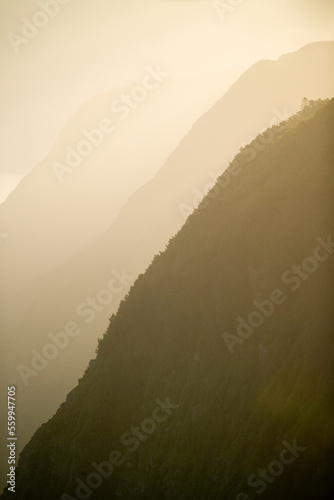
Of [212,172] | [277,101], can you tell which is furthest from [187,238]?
[277,101]

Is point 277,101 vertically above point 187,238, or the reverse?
point 277,101

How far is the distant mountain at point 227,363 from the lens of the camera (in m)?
25.5

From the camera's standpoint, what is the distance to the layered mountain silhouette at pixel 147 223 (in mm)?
110188

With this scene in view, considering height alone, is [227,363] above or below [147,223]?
below

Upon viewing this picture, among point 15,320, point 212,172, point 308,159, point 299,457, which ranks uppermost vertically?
point 15,320

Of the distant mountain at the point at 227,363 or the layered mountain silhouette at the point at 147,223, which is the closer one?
→ the distant mountain at the point at 227,363

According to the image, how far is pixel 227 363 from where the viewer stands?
32.3 meters

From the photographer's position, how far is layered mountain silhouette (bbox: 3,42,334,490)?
11019 centimetres

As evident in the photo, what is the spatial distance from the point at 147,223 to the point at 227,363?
9920 cm

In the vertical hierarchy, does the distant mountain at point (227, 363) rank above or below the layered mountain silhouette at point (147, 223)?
below

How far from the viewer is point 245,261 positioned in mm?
33500

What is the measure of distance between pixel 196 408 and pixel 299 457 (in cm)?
948

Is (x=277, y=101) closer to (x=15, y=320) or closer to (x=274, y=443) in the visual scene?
(x=15, y=320)

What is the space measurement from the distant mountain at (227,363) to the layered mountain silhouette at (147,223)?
213ft
